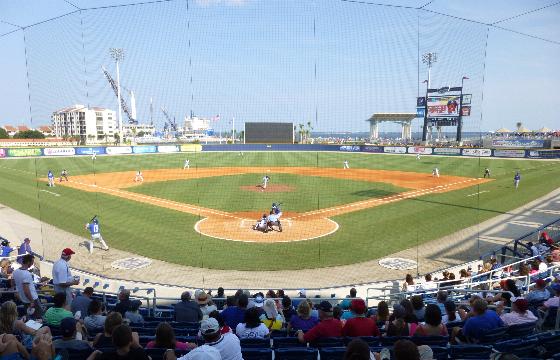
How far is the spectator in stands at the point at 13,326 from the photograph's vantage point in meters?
4.64

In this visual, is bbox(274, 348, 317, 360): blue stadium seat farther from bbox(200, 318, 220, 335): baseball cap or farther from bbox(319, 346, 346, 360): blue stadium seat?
bbox(200, 318, 220, 335): baseball cap

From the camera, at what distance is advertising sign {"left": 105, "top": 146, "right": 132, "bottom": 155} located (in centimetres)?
6141

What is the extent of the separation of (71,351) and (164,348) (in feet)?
3.71

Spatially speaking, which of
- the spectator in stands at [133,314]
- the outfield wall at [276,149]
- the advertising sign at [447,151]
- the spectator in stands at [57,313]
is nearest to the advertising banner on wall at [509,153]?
the outfield wall at [276,149]

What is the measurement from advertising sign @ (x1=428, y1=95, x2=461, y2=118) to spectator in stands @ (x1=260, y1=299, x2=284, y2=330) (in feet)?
218

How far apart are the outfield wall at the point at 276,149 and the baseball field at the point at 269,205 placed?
7.30 m

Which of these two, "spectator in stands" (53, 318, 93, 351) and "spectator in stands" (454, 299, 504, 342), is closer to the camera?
"spectator in stands" (53, 318, 93, 351)

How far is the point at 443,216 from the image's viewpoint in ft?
71.8

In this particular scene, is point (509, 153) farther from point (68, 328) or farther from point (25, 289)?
point (68, 328)

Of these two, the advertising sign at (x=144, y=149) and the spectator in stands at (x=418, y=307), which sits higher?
the advertising sign at (x=144, y=149)

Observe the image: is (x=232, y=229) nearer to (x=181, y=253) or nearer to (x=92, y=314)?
(x=181, y=253)

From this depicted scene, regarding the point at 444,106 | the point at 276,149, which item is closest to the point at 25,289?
the point at 276,149

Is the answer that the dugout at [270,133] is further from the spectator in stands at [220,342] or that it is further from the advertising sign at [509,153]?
the spectator in stands at [220,342]

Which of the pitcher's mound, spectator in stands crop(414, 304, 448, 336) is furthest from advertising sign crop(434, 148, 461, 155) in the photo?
spectator in stands crop(414, 304, 448, 336)
